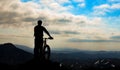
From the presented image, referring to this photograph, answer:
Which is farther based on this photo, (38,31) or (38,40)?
(38,40)

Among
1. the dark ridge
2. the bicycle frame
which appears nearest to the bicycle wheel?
the bicycle frame

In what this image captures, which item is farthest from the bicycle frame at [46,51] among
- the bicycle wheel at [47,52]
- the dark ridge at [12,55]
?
the dark ridge at [12,55]

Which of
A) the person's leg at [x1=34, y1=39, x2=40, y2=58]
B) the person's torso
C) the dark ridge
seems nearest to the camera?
the person's torso

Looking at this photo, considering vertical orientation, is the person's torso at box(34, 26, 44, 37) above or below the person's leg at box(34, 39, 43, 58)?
above

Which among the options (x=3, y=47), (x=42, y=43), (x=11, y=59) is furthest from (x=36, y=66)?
(x=3, y=47)

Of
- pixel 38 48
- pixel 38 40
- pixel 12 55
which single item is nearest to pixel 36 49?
pixel 38 48

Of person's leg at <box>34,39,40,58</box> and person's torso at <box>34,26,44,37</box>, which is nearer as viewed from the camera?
person's torso at <box>34,26,44,37</box>

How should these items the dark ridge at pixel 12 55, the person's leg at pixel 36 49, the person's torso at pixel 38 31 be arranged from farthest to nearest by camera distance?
the dark ridge at pixel 12 55
the person's leg at pixel 36 49
the person's torso at pixel 38 31

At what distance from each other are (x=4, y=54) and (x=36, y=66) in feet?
501

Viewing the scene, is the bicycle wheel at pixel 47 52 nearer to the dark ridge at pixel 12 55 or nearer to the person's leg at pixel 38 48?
the person's leg at pixel 38 48

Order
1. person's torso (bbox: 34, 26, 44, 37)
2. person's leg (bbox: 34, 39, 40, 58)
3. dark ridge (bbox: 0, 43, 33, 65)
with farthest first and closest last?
1. dark ridge (bbox: 0, 43, 33, 65)
2. person's leg (bbox: 34, 39, 40, 58)
3. person's torso (bbox: 34, 26, 44, 37)

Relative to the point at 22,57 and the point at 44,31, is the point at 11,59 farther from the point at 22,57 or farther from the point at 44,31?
the point at 44,31

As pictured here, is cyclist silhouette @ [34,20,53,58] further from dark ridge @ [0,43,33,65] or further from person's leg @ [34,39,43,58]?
dark ridge @ [0,43,33,65]

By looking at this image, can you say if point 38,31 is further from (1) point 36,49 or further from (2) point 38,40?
(1) point 36,49
